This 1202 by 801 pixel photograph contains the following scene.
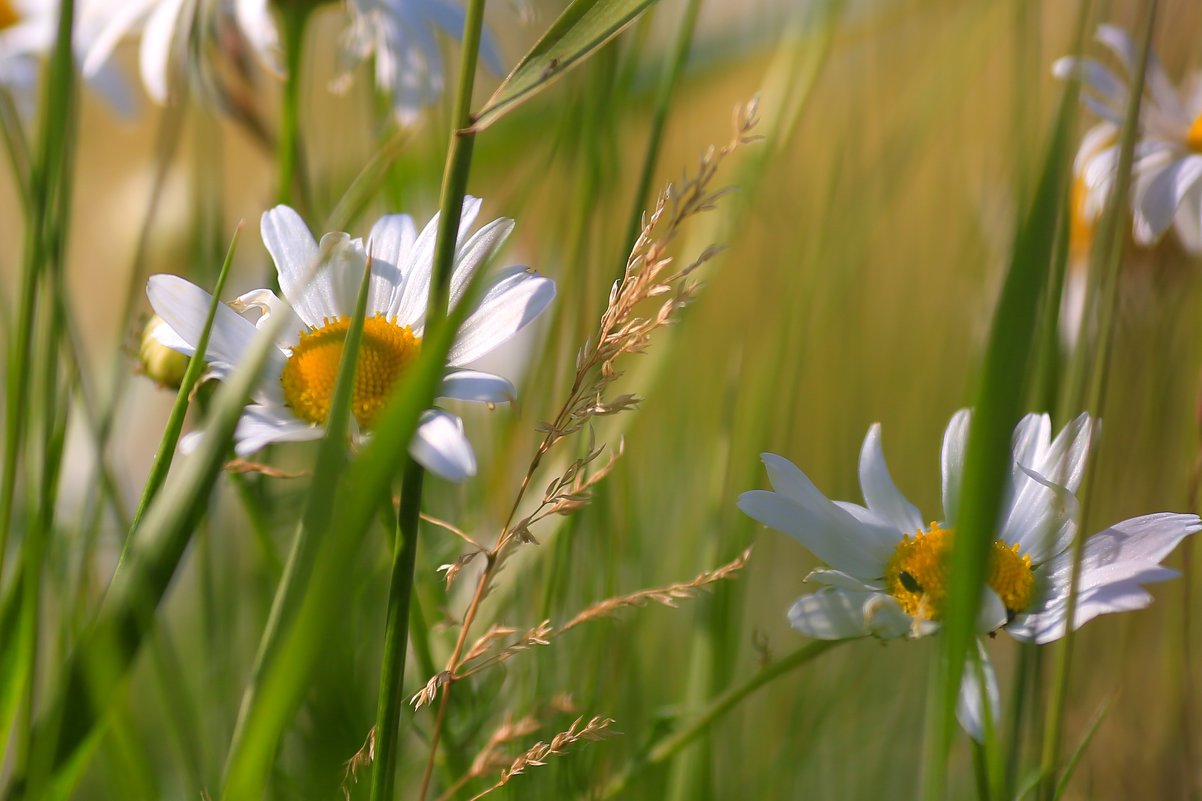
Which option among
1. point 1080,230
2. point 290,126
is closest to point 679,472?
point 1080,230

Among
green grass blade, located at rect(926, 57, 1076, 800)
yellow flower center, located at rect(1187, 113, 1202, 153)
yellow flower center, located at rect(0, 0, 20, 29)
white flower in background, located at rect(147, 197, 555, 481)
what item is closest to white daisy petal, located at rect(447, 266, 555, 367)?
white flower in background, located at rect(147, 197, 555, 481)

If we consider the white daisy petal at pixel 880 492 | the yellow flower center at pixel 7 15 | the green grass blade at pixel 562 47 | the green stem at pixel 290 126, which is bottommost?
the white daisy petal at pixel 880 492

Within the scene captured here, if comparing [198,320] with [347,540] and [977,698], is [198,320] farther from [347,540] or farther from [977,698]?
[977,698]

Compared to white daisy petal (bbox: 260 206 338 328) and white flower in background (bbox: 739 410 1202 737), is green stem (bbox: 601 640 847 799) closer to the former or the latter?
white flower in background (bbox: 739 410 1202 737)

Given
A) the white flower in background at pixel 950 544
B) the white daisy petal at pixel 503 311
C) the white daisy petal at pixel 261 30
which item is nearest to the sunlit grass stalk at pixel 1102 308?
the white flower in background at pixel 950 544

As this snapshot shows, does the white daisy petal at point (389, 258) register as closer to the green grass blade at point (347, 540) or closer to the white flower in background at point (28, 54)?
the green grass blade at point (347, 540)

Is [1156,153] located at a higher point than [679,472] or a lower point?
higher

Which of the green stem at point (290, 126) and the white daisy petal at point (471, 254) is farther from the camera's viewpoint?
the green stem at point (290, 126)
